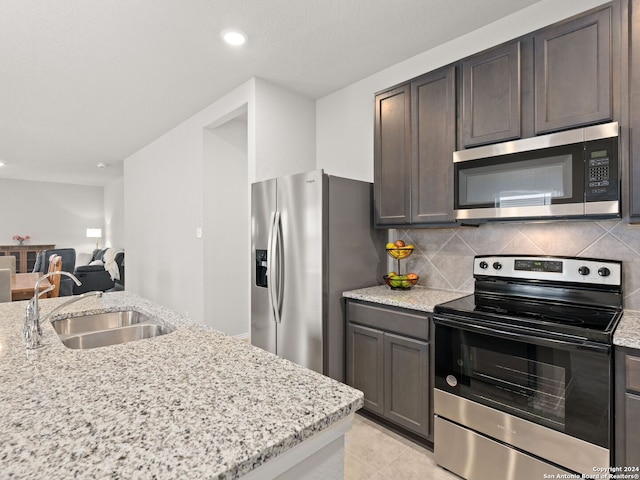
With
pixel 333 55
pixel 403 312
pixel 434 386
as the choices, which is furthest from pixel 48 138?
pixel 434 386

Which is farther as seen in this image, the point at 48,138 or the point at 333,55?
the point at 48,138

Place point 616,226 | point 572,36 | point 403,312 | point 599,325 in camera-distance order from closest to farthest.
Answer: point 599,325 < point 572,36 < point 616,226 < point 403,312

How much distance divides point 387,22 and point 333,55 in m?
0.53

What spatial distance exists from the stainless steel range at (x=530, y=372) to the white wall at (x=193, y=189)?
2.08 metres

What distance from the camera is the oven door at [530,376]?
1435 millimetres

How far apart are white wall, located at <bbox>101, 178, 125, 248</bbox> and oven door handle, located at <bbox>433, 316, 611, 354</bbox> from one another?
8.32 meters

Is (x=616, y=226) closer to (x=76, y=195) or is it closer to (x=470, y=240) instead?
(x=470, y=240)

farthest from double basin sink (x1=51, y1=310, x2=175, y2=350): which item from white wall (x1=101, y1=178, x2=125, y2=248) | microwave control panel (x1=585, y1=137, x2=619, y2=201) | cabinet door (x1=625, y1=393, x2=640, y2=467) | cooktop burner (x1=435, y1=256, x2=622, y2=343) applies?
white wall (x1=101, y1=178, x2=125, y2=248)

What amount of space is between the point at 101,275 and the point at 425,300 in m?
6.94

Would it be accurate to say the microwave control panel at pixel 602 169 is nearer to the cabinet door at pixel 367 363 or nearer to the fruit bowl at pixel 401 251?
the fruit bowl at pixel 401 251

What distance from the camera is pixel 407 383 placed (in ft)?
6.91

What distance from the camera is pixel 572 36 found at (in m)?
1.74

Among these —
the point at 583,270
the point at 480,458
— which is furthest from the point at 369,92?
the point at 480,458

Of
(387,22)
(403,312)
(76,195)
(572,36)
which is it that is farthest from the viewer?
(76,195)
